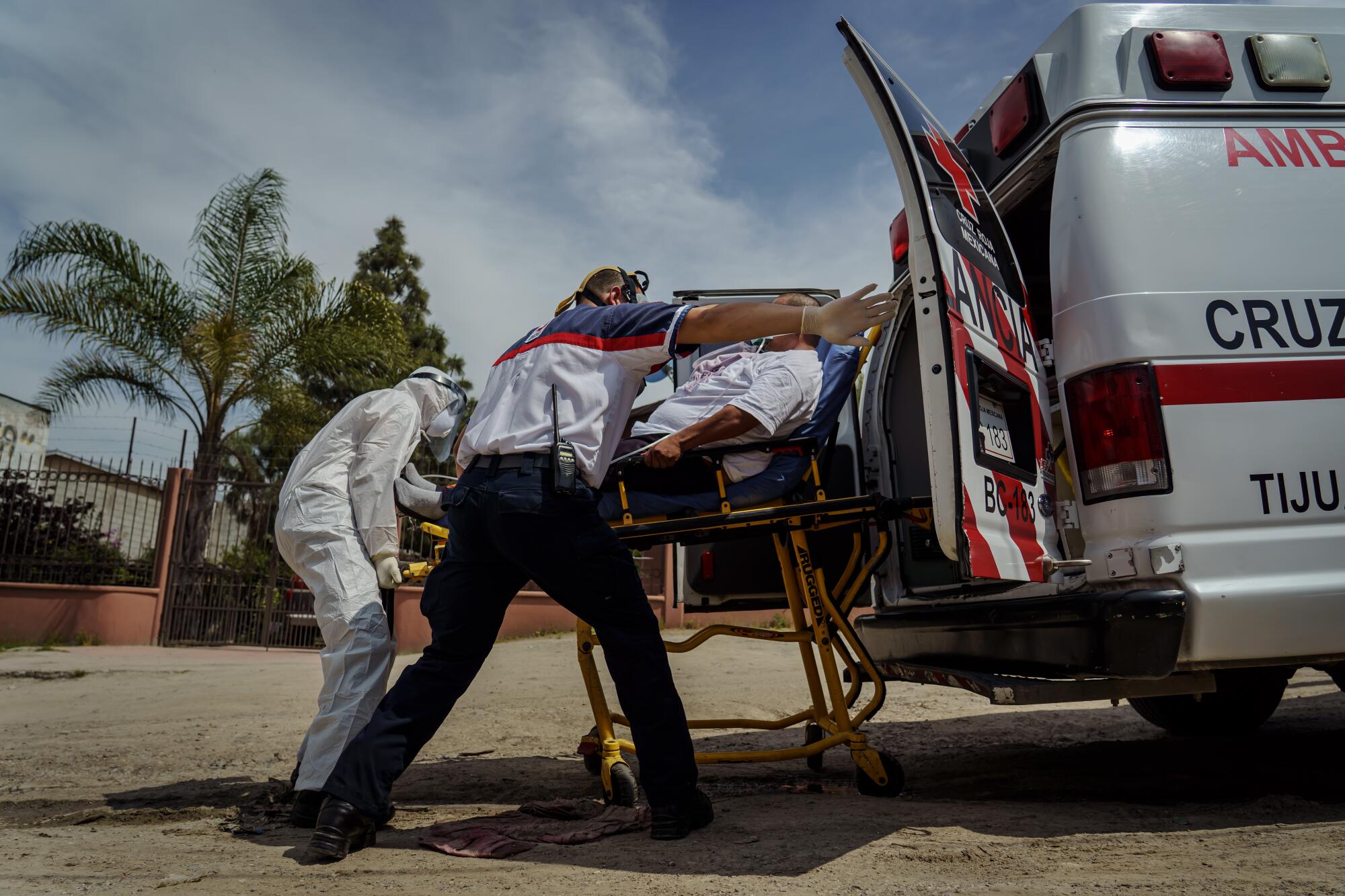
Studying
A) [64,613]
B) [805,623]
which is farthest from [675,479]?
[64,613]

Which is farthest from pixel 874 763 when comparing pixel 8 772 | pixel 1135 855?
pixel 8 772

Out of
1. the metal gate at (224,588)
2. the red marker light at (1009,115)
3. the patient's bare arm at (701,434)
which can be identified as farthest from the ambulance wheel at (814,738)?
the metal gate at (224,588)

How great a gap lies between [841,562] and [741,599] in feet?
1.94

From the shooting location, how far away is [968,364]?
8.24ft

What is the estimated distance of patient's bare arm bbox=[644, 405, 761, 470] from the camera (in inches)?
133

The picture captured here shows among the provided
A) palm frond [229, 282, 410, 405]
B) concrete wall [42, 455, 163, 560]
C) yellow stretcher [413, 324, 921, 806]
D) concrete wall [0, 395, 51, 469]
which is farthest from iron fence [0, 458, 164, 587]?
yellow stretcher [413, 324, 921, 806]

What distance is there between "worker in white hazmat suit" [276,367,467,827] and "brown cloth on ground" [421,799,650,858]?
0.57 m

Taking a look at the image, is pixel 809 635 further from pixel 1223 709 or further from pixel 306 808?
pixel 1223 709

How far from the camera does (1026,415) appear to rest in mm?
2799

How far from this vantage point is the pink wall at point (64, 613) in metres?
11.0

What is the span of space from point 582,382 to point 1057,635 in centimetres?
160

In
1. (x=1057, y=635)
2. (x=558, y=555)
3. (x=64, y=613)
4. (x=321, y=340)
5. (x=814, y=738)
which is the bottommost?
(x=814, y=738)

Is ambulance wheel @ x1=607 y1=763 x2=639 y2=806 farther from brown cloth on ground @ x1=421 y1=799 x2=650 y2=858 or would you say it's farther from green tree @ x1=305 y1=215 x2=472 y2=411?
green tree @ x1=305 y1=215 x2=472 y2=411

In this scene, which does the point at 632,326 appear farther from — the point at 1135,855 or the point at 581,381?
the point at 1135,855
